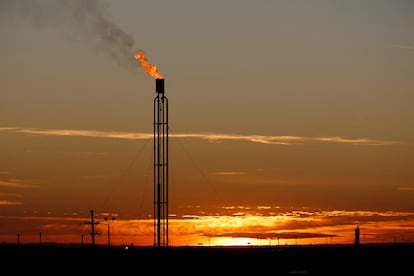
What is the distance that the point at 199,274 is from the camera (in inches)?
3814

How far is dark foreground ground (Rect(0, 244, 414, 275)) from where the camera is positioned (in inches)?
4048

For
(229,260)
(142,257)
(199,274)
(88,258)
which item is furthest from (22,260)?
(199,274)

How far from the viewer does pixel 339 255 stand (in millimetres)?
126250

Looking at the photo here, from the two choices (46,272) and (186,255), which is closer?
(46,272)

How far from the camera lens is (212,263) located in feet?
371

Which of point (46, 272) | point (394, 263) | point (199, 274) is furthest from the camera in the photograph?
point (394, 263)

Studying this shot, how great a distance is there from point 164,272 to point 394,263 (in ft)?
96.8

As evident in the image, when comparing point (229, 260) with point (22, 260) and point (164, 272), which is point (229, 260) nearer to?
point (164, 272)

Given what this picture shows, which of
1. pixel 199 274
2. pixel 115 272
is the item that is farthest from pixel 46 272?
pixel 199 274

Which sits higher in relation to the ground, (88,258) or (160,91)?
(160,91)

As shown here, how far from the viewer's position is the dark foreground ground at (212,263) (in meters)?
103

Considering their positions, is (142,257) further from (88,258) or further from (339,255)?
(339,255)

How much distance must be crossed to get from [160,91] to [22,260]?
3489 cm

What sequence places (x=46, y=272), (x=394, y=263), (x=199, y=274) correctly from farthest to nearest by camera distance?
(x=394, y=263), (x=46, y=272), (x=199, y=274)
